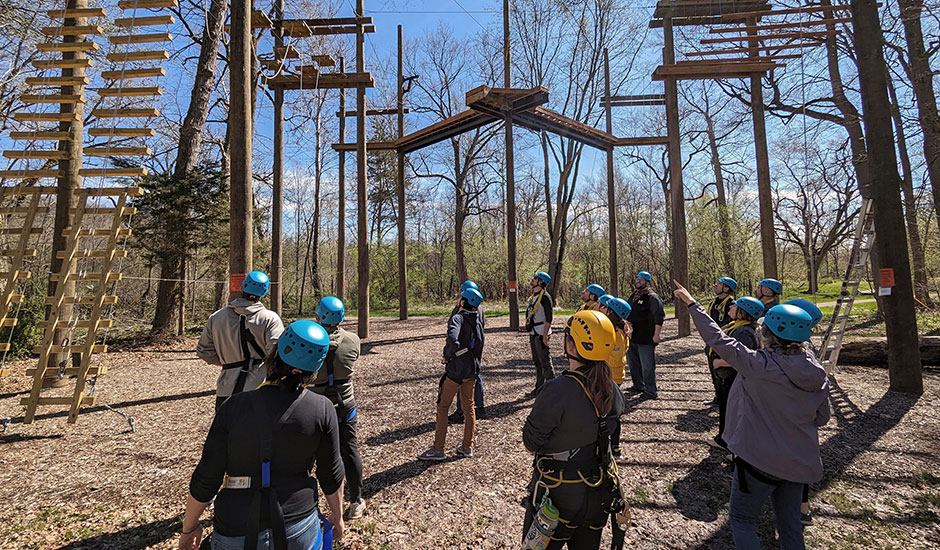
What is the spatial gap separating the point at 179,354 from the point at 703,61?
16045 mm

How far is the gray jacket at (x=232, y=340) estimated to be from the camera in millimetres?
3475

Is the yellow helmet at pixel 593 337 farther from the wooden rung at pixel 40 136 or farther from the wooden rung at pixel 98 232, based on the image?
the wooden rung at pixel 40 136

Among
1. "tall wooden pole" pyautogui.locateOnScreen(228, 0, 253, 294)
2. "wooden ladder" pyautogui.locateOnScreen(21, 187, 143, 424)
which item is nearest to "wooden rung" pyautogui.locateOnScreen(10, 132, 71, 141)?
"wooden ladder" pyautogui.locateOnScreen(21, 187, 143, 424)

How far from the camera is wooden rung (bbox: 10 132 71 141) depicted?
20.8ft

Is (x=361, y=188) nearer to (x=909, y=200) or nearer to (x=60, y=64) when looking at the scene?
(x=60, y=64)

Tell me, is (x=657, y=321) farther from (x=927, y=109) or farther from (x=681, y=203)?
(x=927, y=109)

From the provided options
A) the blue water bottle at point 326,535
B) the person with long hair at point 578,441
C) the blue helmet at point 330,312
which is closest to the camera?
the blue water bottle at point 326,535

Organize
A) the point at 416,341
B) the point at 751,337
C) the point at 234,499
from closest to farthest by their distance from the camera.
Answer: the point at 234,499 < the point at 751,337 < the point at 416,341

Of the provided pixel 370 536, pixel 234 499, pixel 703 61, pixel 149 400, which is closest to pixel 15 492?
pixel 149 400

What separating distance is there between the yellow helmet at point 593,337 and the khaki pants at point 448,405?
240cm

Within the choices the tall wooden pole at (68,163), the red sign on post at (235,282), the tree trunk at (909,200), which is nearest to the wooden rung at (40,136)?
the tall wooden pole at (68,163)

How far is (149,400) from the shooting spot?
281 inches

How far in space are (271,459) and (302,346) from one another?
47 centimetres

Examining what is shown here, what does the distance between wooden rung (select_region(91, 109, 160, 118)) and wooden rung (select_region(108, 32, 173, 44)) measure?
95cm
